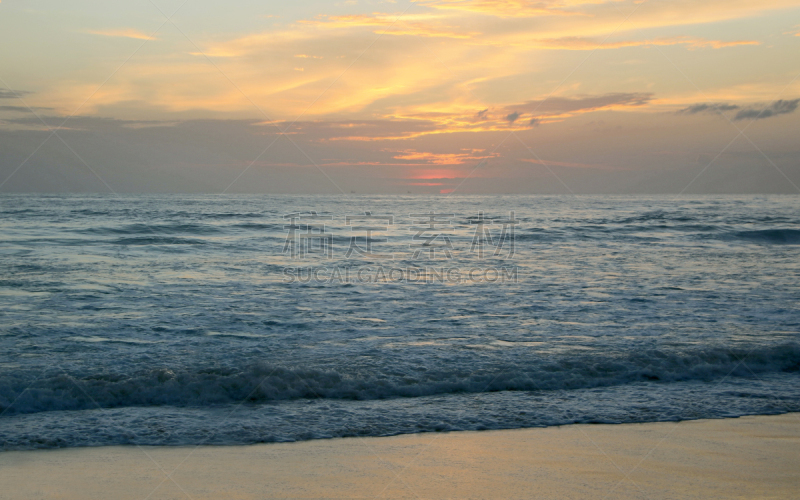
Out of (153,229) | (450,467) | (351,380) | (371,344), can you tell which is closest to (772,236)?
(371,344)

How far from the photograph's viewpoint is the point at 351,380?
6699mm

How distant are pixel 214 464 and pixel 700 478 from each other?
4.17 metres

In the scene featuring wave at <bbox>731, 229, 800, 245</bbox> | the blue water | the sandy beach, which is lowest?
wave at <bbox>731, 229, 800, 245</bbox>

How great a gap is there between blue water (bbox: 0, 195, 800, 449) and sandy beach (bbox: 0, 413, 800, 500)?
1.08ft

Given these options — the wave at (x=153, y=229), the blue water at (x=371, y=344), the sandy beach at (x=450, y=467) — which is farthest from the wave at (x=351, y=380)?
the wave at (x=153, y=229)

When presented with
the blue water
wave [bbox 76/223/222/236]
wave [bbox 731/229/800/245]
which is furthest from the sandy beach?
wave [bbox 731/229/800/245]

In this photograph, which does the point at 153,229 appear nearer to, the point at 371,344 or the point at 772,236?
the point at 371,344

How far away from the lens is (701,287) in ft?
43.4

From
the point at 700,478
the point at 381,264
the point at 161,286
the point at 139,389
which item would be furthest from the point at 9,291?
the point at 700,478

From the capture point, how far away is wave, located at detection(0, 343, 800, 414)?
619 centimetres

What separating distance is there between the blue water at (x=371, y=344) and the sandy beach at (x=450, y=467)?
328 mm

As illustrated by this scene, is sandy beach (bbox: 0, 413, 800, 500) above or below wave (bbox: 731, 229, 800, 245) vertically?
above

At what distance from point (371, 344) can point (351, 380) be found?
172cm

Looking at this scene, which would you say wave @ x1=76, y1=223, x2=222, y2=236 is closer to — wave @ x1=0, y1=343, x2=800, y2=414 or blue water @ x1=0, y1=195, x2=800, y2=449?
blue water @ x1=0, y1=195, x2=800, y2=449
